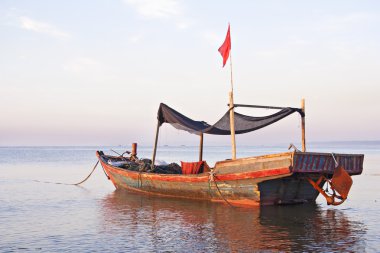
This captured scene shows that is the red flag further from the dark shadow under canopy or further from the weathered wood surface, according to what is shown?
the weathered wood surface

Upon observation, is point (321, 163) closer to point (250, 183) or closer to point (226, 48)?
point (250, 183)

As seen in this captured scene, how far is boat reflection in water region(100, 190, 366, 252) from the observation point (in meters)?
11.1

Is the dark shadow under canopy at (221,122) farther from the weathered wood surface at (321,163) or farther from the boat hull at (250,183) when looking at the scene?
the weathered wood surface at (321,163)

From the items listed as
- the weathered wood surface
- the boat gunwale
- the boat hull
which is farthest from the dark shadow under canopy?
the weathered wood surface

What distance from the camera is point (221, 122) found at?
17.1m

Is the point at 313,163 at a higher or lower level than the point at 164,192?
higher

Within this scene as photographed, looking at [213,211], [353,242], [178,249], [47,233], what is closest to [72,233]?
[47,233]

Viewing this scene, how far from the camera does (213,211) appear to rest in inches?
631

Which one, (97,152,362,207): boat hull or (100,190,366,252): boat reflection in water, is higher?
(97,152,362,207): boat hull

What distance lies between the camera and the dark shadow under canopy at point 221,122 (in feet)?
54.5

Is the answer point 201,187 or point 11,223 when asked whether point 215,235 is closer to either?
point 201,187

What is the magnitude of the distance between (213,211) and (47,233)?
584 centimetres

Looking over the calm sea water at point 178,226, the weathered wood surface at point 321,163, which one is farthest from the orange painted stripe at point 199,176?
the calm sea water at point 178,226

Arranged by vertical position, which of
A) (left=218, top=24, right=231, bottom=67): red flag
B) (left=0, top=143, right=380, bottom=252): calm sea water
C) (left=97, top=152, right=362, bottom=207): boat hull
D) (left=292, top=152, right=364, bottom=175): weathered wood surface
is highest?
(left=218, top=24, right=231, bottom=67): red flag
